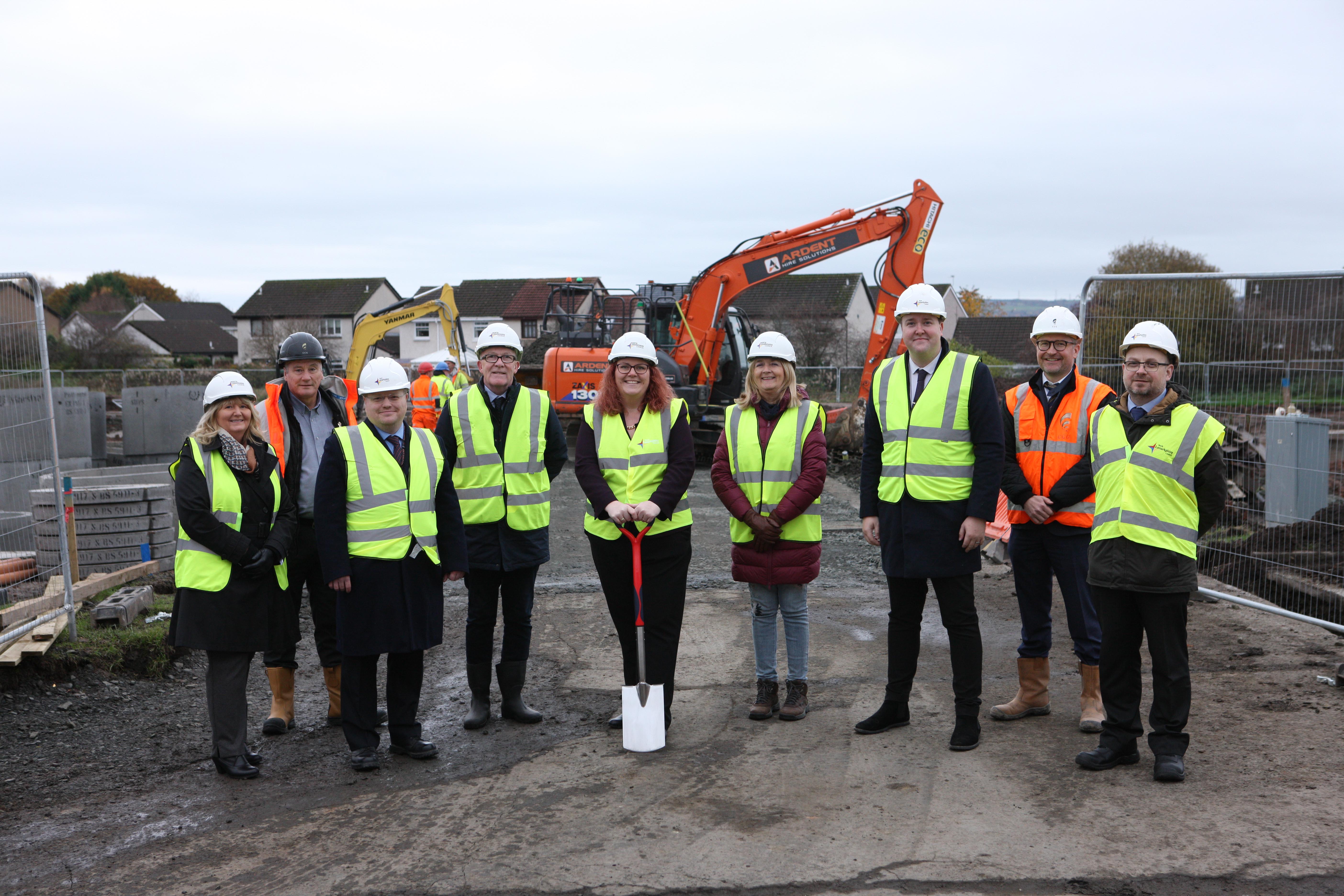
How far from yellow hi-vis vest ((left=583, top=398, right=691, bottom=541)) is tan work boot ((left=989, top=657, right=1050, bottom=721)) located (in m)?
1.83

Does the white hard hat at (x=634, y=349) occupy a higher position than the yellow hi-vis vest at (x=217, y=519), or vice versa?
the white hard hat at (x=634, y=349)

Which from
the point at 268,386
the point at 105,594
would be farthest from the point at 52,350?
the point at 268,386

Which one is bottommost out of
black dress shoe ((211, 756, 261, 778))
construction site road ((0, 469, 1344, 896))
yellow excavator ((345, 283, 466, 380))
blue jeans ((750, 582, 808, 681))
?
construction site road ((0, 469, 1344, 896))

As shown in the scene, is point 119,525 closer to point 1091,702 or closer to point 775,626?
point 775,626

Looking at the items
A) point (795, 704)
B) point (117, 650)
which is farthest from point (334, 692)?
point (795, 704)

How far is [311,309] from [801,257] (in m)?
47.0

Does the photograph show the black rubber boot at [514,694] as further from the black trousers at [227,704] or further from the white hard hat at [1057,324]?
the white hard hat at [1057,324]

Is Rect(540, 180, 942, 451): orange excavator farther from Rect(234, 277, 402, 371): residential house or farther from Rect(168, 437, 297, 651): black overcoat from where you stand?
Rect(234, 277, 402, 371): residential house

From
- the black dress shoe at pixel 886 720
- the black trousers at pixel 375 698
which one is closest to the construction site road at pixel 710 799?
the black dress shoe at pixel 886 720

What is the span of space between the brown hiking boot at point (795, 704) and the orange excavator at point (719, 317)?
9116 millimetres

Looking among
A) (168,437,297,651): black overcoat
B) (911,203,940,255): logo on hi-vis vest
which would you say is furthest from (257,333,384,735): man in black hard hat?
(911,203,940,255): logo on hi-vis vest

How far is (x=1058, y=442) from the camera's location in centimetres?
513

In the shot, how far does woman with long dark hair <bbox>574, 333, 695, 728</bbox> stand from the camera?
16.8 feet

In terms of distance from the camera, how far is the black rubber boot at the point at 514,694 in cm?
538
